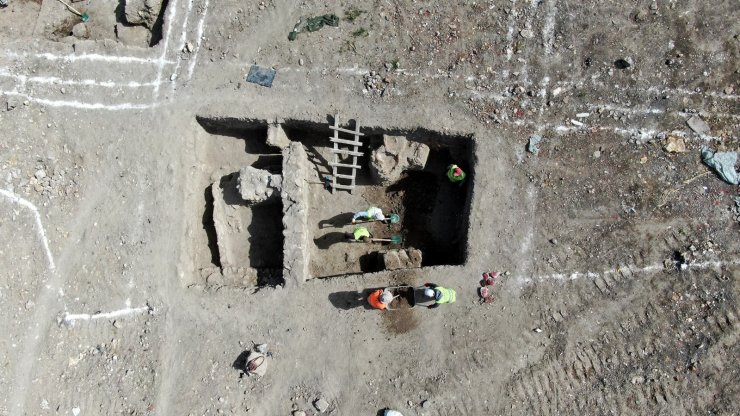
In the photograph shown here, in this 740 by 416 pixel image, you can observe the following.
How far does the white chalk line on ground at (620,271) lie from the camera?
8.40 meters

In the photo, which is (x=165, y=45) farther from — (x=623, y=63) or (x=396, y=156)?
(x=623, y=63)

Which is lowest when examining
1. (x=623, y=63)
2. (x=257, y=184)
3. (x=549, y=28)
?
(x=257, y=184)

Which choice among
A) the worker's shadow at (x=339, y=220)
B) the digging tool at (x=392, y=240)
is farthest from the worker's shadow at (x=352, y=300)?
the worker's shadow at (x=339, y=220)

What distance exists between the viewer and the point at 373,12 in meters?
9.32

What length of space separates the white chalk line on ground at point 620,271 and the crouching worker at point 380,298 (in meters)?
2.42

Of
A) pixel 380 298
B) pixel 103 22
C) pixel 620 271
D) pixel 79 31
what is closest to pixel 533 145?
pixel 620 271

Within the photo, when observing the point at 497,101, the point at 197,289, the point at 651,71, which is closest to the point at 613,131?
the point at 651,71

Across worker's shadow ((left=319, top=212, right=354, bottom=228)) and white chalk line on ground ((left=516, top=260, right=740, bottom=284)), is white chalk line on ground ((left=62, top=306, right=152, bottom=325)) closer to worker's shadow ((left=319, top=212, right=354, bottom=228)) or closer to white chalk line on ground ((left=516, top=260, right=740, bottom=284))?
worker's shadow ((left=319, top=212, right=354, bottom=228))

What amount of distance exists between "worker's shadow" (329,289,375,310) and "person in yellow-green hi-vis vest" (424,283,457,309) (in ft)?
3.74

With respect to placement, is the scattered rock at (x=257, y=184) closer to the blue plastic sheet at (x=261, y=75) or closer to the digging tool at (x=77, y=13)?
the blue plastic sheet at (x=261, y=75)

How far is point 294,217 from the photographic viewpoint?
8.95m

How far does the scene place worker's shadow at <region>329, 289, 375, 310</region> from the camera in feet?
28.2

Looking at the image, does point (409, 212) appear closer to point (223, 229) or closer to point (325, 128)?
point (325, 128)

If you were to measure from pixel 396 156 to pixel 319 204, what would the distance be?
76.2 inches
